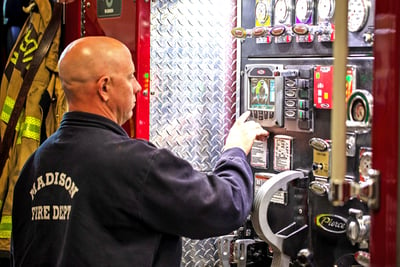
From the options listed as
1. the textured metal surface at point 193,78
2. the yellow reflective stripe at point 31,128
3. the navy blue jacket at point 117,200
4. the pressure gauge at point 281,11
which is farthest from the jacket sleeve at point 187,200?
the yellow reflective stripe at point 31,128

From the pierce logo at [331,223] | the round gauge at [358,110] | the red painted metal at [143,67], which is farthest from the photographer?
the red painted metal at [143,67]

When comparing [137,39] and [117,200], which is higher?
[137,39]

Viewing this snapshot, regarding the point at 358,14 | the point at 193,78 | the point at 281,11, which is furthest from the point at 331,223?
the point at 193,78

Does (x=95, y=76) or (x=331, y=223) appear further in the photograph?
(x=331, y=223)

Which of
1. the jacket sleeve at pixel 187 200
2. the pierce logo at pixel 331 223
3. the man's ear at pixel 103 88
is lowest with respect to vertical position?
the pierce logo at pixel 331 223

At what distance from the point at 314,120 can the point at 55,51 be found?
7.40ft

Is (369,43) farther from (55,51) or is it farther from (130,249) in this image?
(55,51)

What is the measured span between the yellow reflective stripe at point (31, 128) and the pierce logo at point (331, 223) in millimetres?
2336

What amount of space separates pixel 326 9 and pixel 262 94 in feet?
2.11

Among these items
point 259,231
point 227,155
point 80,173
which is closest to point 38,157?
point 80,173

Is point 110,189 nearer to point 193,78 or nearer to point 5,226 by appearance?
point 193,78

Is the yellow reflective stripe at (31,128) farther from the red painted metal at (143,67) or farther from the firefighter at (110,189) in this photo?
the firefighter at (110,189)

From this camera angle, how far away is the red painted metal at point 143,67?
448 centimetres

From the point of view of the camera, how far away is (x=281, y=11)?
4211mm
